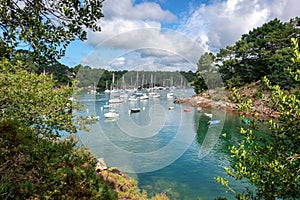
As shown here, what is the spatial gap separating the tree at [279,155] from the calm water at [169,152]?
29.5 feet

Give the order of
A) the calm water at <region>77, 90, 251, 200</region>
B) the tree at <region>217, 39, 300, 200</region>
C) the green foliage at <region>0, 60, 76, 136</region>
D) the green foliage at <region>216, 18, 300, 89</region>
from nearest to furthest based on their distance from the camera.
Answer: the tree at <region>217, 39, 300, 200</region> < the green foliage at <region>0, 60, 76, 136</region> < the calm water at <region>77, 90, 251, 200</region> < the green foliage at <region>216, 18, 300, 89</region>

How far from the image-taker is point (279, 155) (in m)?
3.17

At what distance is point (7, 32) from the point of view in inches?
121

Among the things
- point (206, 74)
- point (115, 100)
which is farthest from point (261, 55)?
point (115, 100)

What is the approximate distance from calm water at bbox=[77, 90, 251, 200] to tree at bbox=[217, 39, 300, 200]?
354 inches

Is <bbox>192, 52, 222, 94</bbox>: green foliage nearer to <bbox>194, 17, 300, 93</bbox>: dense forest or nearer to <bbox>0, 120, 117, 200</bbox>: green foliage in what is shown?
<bbox>194, 17, 300, 93</bbox>: dense forest

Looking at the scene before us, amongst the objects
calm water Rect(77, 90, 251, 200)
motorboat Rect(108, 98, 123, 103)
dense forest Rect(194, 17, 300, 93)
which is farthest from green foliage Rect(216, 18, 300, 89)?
motorboat Rect(108, 98, 123, 103)

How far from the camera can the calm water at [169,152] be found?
12867 millimetres

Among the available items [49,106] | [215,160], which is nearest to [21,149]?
[49,106]

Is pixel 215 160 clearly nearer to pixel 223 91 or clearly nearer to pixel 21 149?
pixel 21 149

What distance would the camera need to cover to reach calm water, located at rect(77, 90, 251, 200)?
12.9m

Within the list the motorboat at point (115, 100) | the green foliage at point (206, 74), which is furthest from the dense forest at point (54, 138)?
the green foliage at point (206, 74)

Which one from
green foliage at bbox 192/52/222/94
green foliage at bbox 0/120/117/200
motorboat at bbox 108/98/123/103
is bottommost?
motorboat at bbox 108/98/123/103

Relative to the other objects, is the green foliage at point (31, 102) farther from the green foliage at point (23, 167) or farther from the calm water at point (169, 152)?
the calm water at point (169, 152)
